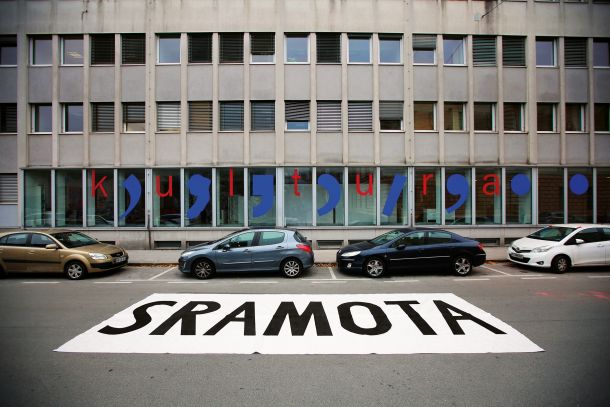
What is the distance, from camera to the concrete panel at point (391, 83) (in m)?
15.1

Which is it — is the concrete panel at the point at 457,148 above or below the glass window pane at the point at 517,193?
above

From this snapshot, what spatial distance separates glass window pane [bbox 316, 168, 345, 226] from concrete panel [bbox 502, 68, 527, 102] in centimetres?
922

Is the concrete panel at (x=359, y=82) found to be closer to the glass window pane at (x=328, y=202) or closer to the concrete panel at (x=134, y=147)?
Result: the glass window pane at (x=328, y=202)

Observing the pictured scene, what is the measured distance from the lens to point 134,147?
15.0m

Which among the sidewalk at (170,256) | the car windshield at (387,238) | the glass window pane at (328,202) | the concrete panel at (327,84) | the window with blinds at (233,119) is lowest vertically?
the sidewalk at (170,256)

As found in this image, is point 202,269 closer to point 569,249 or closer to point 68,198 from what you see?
point 68,198

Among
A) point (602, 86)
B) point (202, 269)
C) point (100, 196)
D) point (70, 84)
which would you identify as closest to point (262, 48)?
point (70, 84)

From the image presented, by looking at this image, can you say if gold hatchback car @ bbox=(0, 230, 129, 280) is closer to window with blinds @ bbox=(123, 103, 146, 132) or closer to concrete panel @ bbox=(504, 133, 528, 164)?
window with blinds @ bbox=(123, 103, 146, 132)

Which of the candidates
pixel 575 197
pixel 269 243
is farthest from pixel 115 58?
pixel 575 197

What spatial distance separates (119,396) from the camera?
335 centimetres

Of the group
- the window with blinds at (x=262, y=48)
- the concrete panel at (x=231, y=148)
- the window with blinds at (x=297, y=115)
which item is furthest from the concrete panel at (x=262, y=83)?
the concrete panel at (x=231, y=148)

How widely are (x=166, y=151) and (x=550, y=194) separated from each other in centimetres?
1900

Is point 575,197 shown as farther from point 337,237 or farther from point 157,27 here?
point 157,27

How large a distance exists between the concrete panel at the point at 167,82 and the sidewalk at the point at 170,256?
23.9 ft
